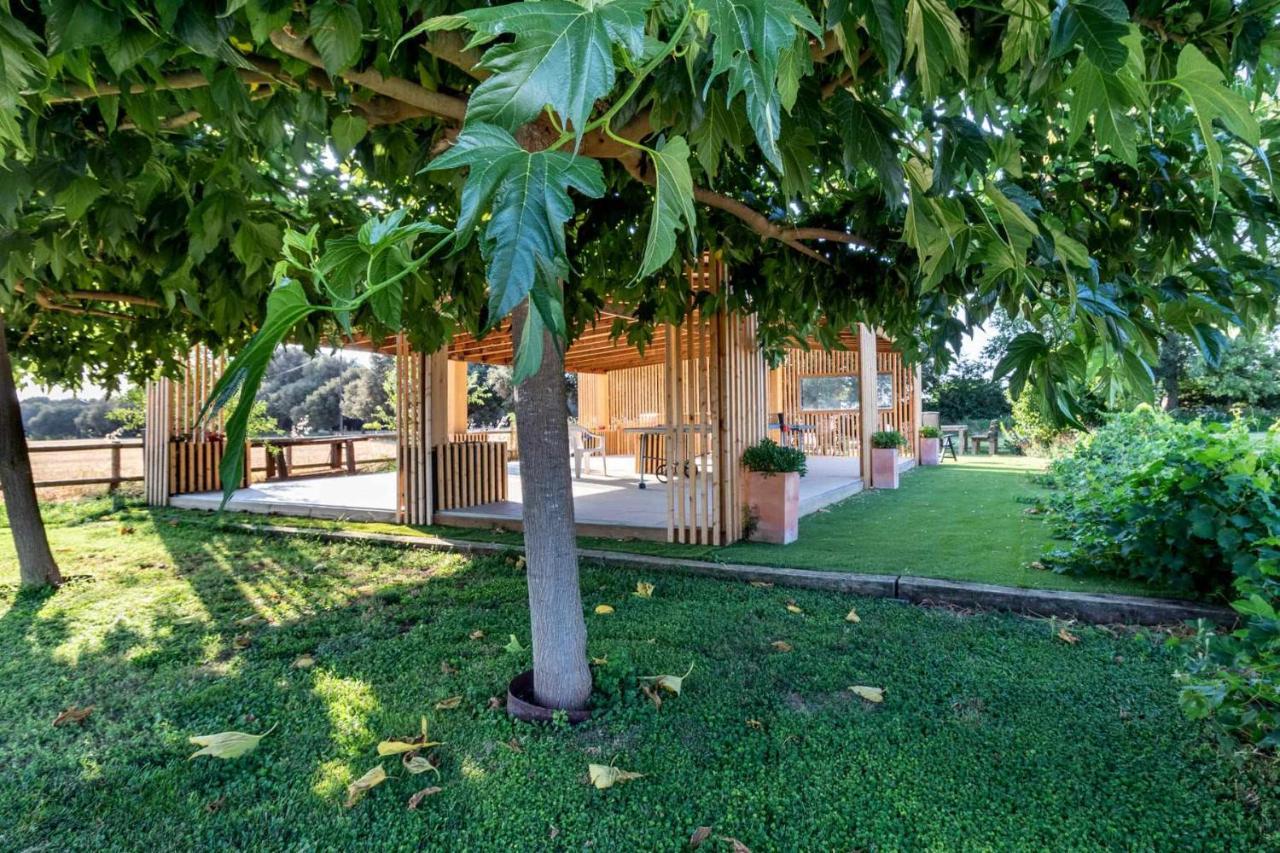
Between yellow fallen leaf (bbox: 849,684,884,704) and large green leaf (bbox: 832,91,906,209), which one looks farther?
yellow fallen leaf (bbox: 849,684,884,704)

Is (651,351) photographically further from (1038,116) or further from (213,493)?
(1038,116)

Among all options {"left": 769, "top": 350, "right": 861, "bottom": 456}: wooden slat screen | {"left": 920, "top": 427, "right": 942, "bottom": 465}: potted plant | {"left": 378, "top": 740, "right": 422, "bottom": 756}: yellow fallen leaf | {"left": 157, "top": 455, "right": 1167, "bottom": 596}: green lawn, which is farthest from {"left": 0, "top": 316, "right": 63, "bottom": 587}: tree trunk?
{"left": 920, "top": 427, "right": 942, "bottom": 465}: potted plant

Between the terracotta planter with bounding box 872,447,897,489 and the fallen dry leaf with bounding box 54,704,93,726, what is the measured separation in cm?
876

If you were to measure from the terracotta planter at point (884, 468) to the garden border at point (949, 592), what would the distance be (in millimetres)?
5554

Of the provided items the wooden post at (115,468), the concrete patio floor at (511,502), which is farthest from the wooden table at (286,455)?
the wooden post at (115,468)

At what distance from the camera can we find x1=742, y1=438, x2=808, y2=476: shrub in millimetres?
5219

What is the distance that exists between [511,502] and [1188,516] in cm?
623

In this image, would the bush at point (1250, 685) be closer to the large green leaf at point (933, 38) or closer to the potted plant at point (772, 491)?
the large green leaf at point (933, 38)

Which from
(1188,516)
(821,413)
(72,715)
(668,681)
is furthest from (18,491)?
(821,413)

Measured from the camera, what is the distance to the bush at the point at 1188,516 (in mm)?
2908

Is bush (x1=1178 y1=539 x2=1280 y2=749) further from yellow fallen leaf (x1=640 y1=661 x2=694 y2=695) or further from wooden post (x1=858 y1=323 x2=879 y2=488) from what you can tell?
wooden post (x1=858 y1=323 x2=879 y2=488)

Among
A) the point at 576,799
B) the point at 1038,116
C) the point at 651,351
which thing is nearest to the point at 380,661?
the point at 576,799

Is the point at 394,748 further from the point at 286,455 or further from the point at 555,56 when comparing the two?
the point at 286,455

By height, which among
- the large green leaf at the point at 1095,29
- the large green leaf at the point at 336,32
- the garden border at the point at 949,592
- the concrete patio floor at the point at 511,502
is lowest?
the garden border at the point at 949,592
